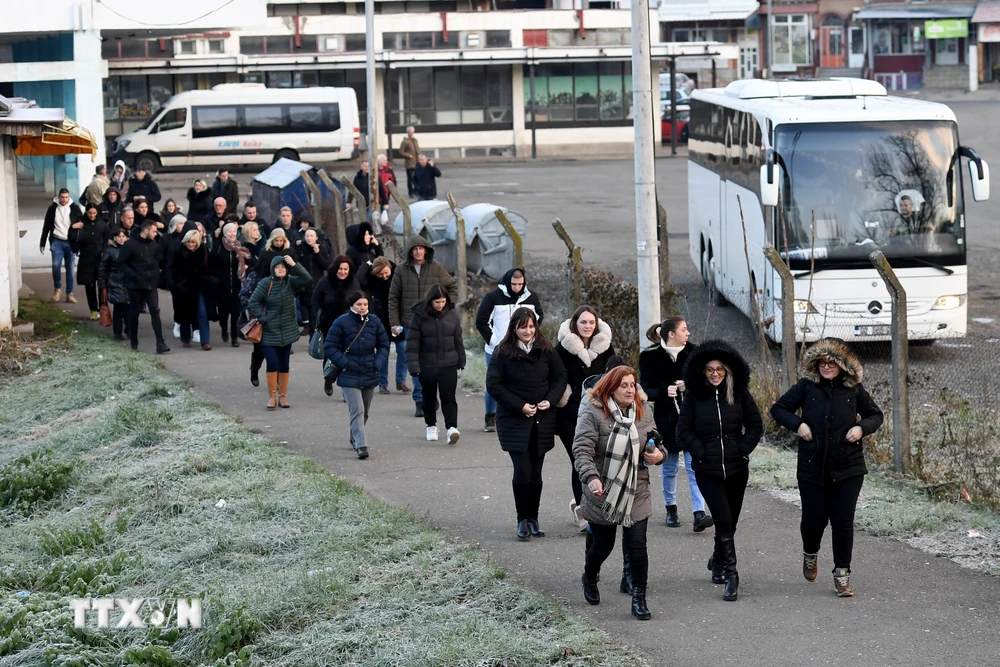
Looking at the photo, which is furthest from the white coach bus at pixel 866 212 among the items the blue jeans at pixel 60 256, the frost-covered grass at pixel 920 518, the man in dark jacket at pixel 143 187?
the man in dark jacket at pixel 143 187

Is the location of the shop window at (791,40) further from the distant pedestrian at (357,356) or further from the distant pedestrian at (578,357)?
the distant pedestrian at (578,357)

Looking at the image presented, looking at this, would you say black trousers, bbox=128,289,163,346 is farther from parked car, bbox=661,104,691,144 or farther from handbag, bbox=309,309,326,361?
parked car, bbox=661,104,691,144

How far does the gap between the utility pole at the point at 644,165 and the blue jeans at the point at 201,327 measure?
277 inches

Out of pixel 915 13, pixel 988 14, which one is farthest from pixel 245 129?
pixel 988 14

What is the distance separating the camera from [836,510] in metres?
7.85

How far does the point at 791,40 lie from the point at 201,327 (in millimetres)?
66122

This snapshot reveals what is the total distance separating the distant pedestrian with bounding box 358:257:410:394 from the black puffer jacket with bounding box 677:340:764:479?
6244mm

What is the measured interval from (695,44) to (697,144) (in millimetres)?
29083

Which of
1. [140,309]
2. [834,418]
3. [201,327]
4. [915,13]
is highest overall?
[915,13]

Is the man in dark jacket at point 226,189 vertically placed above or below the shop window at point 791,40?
below

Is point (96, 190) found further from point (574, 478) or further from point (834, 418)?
point (834, 418)

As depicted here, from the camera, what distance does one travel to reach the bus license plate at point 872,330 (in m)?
15.7

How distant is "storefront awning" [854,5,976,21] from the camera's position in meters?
71.9

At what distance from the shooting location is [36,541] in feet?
31.6
